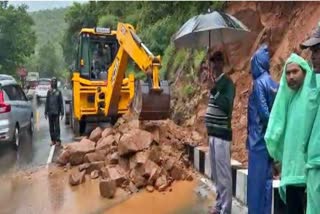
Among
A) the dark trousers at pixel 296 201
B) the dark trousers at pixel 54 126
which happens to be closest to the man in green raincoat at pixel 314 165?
the dark trousers at pixel 296 201

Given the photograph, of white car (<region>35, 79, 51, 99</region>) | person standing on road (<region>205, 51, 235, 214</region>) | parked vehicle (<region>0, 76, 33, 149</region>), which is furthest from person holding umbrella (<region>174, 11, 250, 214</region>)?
white car (<region>35, 79, 51, 99</region>)

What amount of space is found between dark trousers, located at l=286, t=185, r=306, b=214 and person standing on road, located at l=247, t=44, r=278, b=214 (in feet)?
3.94

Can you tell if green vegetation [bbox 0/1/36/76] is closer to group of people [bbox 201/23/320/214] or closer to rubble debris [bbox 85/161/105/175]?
rubble debris [bbox 85/161/105/175]

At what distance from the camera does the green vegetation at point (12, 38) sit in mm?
39938

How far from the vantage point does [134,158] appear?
25.8 ft

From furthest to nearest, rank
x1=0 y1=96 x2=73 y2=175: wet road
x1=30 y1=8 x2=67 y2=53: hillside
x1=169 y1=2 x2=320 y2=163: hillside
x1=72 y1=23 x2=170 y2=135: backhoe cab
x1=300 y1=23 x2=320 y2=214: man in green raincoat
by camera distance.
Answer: x1=30 y1=8 x2=67 y2=53: hillside → x1=72 y1=23 x2=170 y2=135: backhoe cab → x1=0 y1=96 x2=73 y2=175: wet road → x1=169 y1=2 x2=320 y2=163: hillside → x1=300 y1=23 x2=320 y2=214: man in green raincoat

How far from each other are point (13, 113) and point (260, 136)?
28.2 ft

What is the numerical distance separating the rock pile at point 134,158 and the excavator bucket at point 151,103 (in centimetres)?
17

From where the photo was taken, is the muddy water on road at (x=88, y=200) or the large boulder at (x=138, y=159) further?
the large boulder at (x=138, y=159)

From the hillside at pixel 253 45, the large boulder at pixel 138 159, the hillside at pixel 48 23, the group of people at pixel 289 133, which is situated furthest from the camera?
the hillside at pixel 48 23

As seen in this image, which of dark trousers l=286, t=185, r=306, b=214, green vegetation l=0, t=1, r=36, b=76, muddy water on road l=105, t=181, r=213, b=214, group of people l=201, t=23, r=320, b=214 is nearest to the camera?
group of people l=201, t=23, r=320, b=214

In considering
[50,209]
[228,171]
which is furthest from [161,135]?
[228,171]

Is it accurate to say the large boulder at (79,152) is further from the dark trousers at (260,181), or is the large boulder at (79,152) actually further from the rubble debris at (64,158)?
the dark trousers at (260,181)

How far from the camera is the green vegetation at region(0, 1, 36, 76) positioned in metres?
39.9
